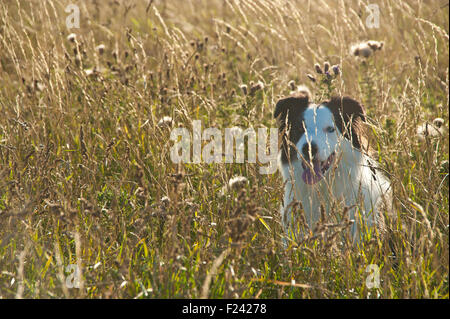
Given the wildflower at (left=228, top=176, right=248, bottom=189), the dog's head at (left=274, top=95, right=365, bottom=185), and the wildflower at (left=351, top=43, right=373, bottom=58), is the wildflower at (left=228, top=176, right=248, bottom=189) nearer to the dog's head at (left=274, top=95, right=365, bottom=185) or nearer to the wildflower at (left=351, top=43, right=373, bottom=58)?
the dog's head at (left=274, top=95, right=365, bottom=185)

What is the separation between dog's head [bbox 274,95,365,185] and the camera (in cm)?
305

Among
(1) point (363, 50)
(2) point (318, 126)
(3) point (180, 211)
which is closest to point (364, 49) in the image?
(1) point (363, 50)

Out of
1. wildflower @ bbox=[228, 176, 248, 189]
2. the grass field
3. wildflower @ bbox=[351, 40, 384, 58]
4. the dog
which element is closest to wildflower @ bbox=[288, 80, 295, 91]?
the dog

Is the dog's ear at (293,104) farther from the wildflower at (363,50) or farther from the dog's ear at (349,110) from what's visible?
the wildflower at (363,50)

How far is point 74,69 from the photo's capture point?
380cm

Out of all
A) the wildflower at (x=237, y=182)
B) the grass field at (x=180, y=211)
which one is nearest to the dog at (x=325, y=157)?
the grass field at (x=180, y=211)

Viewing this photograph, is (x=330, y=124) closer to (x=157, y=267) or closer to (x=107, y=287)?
(x=157, y=267)

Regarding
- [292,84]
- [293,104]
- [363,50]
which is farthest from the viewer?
[292,84]

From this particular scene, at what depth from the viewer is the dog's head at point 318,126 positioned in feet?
10.00

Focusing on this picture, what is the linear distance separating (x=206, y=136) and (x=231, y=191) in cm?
85

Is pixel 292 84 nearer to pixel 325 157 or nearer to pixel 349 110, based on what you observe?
pixel 349 110

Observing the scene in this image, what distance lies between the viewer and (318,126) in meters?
3.22

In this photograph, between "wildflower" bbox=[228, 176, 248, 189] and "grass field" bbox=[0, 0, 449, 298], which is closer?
"grass field" bbox=[0, 0, 449, 298]
